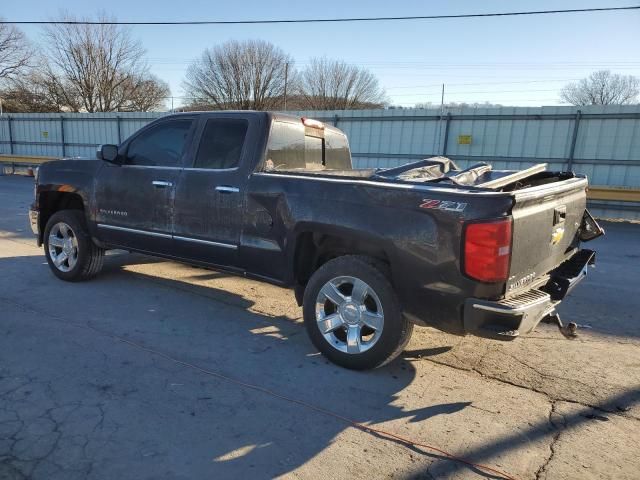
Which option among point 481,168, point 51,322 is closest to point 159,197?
point 51,322

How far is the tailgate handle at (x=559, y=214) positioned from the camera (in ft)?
11.5

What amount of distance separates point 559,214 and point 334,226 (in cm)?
167

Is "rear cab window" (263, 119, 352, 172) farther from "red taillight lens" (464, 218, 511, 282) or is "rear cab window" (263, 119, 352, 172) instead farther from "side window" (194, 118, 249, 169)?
"red taillight lens" (464, 218, 511, 282)

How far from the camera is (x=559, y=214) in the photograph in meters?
3.59

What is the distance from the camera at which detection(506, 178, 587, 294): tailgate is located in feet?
10.1

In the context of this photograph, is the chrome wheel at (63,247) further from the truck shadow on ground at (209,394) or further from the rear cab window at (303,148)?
the rear cab window at (303,148)

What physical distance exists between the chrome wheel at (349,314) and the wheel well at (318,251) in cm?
26

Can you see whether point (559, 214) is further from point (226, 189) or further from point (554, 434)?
point (226, 189)

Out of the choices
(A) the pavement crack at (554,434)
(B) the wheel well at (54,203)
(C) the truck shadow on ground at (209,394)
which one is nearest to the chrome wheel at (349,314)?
(C) the truck shadow on ground at (209,394)

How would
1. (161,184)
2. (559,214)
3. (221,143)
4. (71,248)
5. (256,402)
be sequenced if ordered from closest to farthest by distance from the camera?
(256,402), (559,214), (221,143), (161,184), (71,248)

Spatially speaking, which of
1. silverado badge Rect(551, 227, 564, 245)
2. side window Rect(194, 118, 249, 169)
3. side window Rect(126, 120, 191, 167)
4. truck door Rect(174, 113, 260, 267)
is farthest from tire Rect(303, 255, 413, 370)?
side window Rect(126, 120, 191, 167)

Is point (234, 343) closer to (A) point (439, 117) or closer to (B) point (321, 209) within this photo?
(B) point (321, 209)

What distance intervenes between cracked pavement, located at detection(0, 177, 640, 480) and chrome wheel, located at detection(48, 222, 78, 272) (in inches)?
19.8

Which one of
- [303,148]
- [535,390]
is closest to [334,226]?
[303,148]
